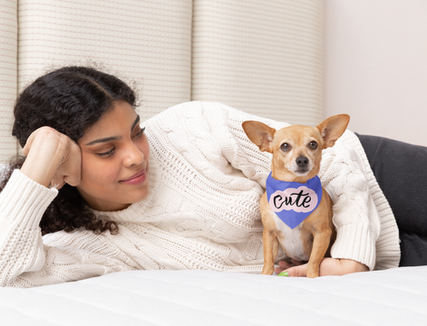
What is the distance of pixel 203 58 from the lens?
219cm

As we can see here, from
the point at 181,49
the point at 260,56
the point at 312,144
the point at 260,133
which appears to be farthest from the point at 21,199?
the point at 260,56

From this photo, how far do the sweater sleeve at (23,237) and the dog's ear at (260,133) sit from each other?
537 millimetres

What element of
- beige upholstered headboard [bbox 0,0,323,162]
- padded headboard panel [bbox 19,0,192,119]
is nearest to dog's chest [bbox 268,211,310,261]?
beige upholstered headboard [bbox 0,0,323,162]

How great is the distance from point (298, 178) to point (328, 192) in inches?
8.6

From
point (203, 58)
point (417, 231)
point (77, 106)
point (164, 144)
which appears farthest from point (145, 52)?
point (417, 231)

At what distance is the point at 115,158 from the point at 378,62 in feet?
7.06

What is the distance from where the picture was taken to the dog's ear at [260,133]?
3.75ft

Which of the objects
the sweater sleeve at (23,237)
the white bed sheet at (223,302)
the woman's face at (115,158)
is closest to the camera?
the white bed sheet at (223,302)

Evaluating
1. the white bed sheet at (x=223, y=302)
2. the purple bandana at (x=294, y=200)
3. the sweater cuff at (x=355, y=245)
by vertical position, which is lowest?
the sweater cuff at (x=355, y=245)

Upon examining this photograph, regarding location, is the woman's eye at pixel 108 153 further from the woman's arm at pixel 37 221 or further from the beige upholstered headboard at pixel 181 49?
the beige upholstered headboard at pixel 181 49

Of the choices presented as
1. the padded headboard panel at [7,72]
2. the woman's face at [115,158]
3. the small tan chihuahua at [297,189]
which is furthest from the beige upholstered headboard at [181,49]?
the small tan chihuahua at [297,189]

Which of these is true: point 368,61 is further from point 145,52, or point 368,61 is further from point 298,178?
point 298,178

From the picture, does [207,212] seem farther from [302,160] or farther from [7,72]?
[7,72]

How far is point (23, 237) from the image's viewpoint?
3.38 feet
